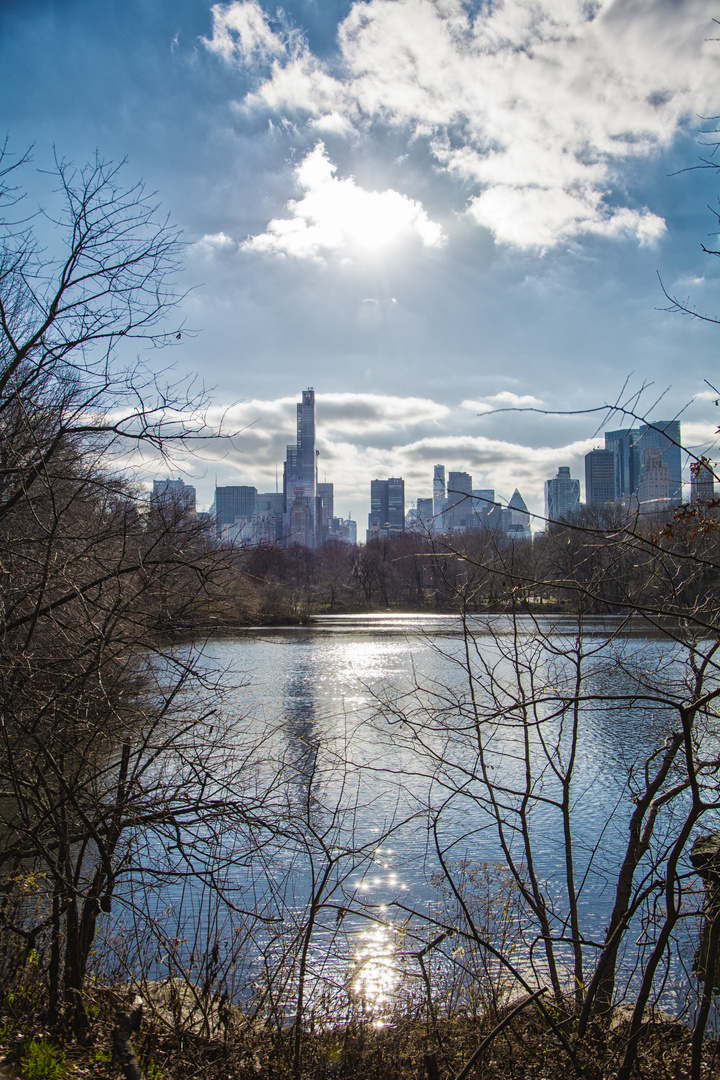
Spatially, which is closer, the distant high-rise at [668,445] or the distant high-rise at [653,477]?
the distant high-rise at [668,445]

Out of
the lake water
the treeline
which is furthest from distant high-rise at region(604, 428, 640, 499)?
the lake water

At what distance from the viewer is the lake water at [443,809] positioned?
4.76 metres

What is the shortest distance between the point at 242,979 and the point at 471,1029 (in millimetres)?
2440

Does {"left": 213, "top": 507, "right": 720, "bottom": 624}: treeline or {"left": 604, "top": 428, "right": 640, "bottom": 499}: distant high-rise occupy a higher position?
{"left": 604, "top": 428, "right": 640, "bottom": 499}: distant high-rise

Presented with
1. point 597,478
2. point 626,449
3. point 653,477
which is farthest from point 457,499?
point 597,478

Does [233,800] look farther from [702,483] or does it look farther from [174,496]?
[702,483]

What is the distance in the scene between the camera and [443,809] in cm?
704

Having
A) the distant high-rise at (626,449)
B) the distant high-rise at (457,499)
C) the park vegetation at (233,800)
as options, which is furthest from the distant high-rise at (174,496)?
the distant high-rise at (626,449)

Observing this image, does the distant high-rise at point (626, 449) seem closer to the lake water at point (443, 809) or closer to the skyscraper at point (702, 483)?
the skyscraper at point (702, 483)

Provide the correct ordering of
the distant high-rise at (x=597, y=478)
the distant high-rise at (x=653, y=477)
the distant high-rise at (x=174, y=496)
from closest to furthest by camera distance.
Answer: the distant high-rise at (x=653, y=477) → the distant high-rise at (x=174, y=496) → the distant high-rise at (x=597, y=478)

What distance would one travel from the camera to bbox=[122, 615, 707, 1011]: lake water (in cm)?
476

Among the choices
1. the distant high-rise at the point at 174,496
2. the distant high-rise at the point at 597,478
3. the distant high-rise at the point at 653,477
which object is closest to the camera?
the distant high-rise at the point at 653,477

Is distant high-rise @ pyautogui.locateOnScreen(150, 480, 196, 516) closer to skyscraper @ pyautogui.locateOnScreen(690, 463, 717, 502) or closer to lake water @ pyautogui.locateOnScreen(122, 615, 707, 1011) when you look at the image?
lake water @ pyautogui.locateOnScreen(122, 615, 707, 1011)

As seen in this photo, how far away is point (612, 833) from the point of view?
34.0 feet
